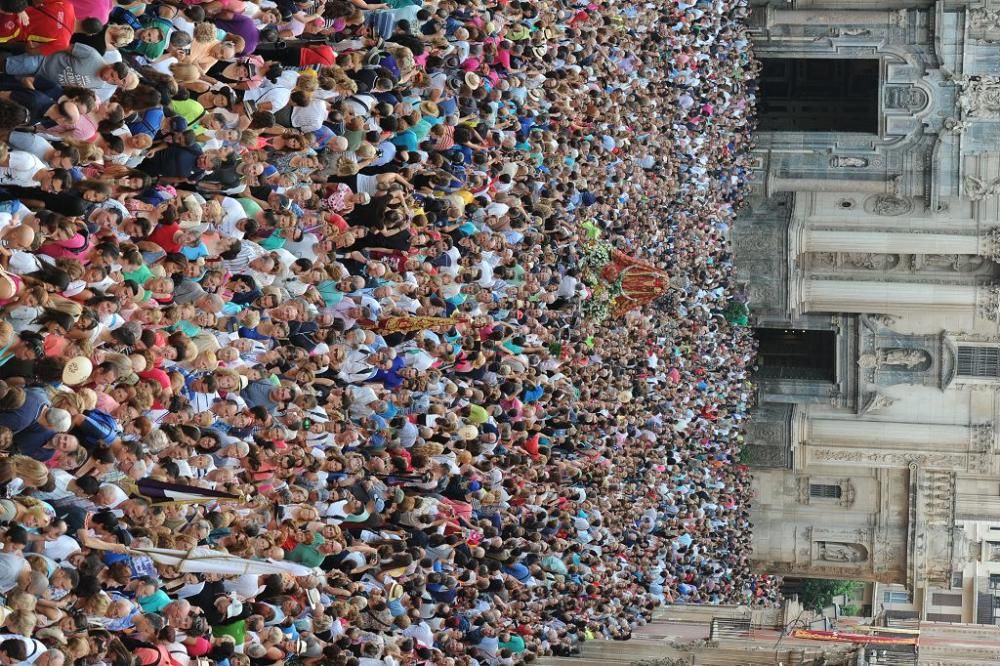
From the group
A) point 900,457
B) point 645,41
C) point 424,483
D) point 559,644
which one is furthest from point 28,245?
point 900,457

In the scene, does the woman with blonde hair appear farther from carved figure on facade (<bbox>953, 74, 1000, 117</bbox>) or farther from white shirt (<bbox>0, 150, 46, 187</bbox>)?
carved figure on facade (<bbox>953, 74, 1000, 117</bbox>)

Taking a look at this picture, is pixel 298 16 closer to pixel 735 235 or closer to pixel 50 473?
pixel 50 473

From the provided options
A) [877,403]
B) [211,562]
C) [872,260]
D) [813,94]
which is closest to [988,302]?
[872,260]

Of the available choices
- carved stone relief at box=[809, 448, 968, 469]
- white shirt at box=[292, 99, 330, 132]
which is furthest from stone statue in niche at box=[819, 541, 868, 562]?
white shirt at box=[292, 99, 330, 132]

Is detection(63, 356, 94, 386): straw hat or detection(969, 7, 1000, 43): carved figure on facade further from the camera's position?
detection(969, 7, 1000, 43): carved figure on facade

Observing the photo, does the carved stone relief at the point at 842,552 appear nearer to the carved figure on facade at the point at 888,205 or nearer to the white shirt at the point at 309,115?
the carved figure on facade at the point at 888,205

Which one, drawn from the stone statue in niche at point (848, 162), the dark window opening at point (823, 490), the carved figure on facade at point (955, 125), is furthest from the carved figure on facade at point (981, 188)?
the dark window opening at point (823, 490)
